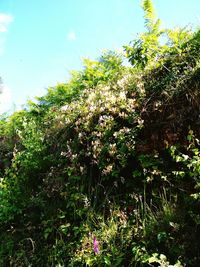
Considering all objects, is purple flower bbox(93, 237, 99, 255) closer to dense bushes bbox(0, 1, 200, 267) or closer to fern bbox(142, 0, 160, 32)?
dense bushes bbox(0, 1, 200, 267)

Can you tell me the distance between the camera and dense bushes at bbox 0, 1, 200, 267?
407cm

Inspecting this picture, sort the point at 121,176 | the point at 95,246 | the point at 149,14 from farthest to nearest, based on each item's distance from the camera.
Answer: the point at 149,14 → the point at 121,176 → the point at 95,246

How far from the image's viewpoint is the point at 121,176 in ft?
16.4

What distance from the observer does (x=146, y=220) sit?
4207 millimetres

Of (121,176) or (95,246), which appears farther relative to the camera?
(121,176)

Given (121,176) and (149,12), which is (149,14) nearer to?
(149,12)

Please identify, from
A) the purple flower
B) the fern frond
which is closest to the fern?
the fern frond

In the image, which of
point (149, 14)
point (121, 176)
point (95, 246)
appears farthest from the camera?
point (149, 14)

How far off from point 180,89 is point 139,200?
158 centimetres

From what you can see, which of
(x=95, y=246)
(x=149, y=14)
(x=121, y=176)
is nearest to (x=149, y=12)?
(x=149, y=14)

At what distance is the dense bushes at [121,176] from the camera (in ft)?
13.4

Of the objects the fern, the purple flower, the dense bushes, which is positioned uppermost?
the fern

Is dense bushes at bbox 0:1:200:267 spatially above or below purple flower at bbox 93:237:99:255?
above

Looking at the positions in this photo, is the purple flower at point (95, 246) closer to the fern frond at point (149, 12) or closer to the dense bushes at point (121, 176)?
the dense bushes at point (121, 176)
